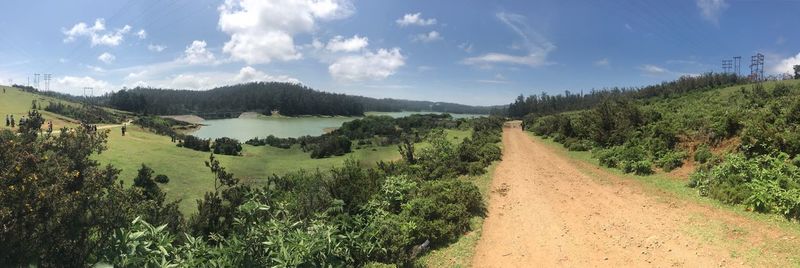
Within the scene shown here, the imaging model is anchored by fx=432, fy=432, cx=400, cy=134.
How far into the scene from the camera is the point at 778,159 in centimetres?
1038

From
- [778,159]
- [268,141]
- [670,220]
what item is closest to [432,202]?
[670,220]

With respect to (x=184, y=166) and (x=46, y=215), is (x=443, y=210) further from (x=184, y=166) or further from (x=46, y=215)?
(x=184, y=166)

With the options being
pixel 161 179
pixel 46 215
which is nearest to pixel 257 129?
pixel 161 179

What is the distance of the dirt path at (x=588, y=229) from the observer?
7.11 m

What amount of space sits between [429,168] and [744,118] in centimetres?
1005

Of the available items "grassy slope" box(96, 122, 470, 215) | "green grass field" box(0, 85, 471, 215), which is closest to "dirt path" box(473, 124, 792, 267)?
"green grass field" box(0, 85, 471, 215)

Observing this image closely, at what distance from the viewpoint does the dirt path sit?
7.11 meters

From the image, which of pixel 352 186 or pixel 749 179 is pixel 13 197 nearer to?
pixel 352 186

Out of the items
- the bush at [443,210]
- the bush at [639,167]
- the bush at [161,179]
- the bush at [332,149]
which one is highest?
the bush at [639,167]

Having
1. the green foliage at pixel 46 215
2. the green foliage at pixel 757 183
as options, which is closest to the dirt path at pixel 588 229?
the green foliage at pixel 757 183

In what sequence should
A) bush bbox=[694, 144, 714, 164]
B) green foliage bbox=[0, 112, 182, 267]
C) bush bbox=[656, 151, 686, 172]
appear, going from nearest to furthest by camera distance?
green foliage bbox=[0, 112, 182, 267] < bush bbox=[694, 144, 714, 164] < bush bbox=[656, 151, 686, 172]

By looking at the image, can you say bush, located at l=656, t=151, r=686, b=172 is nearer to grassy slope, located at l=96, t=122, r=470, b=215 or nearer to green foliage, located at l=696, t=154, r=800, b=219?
green foliage, located at l=696, t=154, r=800, b=219

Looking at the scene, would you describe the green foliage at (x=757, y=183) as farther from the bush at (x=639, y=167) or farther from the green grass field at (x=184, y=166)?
the green grass field at (x=184, y=166)

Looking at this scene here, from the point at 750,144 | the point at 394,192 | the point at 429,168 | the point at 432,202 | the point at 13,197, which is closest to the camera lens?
the point at 13,197
